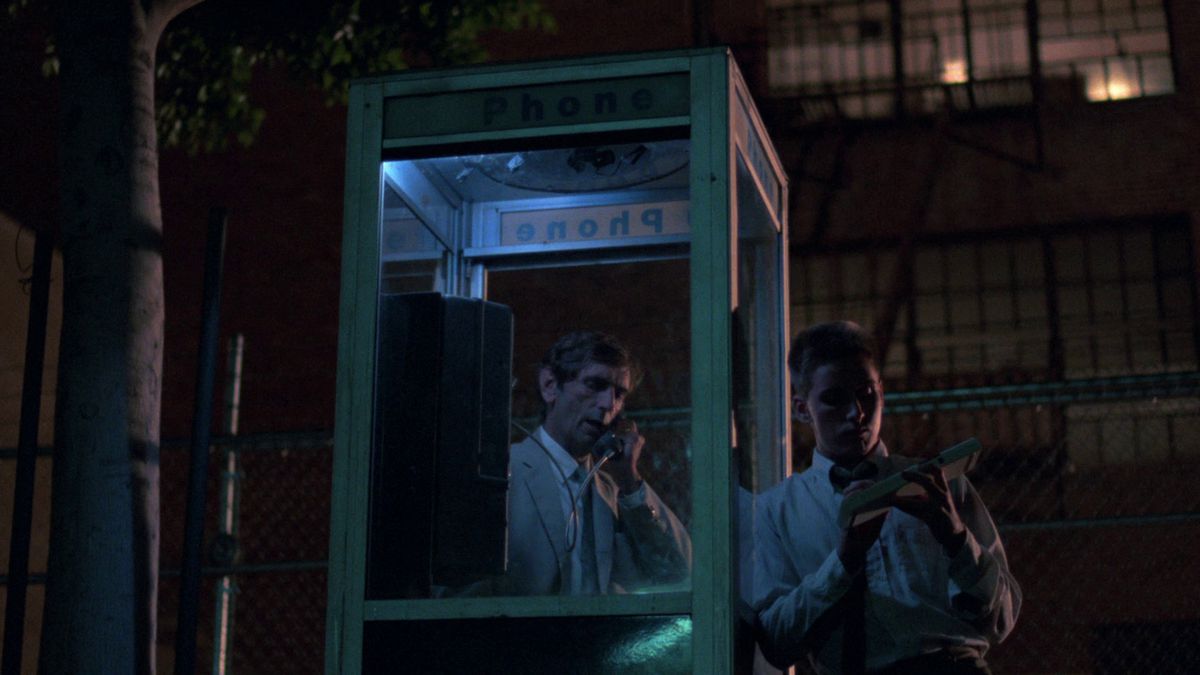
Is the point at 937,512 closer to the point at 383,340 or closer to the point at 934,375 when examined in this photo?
the point at 383,340

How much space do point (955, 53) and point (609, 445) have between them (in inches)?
394

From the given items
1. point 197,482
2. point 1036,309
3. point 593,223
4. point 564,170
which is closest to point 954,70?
point 1036,309

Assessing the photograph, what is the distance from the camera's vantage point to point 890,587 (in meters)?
4.05

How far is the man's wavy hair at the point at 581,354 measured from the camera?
4.76m

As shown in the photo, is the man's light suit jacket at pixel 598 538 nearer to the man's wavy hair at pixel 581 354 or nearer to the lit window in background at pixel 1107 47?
the man's wavy hair at pixel 581 354

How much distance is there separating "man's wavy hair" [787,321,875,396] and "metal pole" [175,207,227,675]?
208 centimetres

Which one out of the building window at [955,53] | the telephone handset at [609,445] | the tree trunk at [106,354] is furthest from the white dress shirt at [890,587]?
the building window at [955,53]

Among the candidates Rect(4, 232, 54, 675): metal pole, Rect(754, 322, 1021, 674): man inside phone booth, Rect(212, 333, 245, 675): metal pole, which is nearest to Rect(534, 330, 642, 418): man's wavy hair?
Rect(754, 322, 1021, 674): man inside phone booth

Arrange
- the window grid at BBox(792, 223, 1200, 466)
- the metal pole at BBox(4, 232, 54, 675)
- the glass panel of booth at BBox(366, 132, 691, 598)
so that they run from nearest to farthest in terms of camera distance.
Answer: the glass panel of booth at BBox(366, 132, 691, 598) → the metal pole at BBox(4, 232, 54, 675) → the window grid at BBox(792, 223, 1200, 466)

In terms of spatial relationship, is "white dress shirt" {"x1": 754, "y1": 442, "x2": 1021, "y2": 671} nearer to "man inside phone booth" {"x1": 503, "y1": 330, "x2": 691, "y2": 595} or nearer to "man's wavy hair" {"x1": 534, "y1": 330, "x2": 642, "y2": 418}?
"man inside phone booth" {"x1": 503, "y1": 330, "x2": 691, "y2": 595}

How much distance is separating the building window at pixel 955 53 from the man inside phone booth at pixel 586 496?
9.15 metres

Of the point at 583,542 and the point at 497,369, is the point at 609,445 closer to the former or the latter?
the point at 583,542

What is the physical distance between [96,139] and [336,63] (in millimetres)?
2143

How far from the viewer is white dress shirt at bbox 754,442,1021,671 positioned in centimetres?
395
